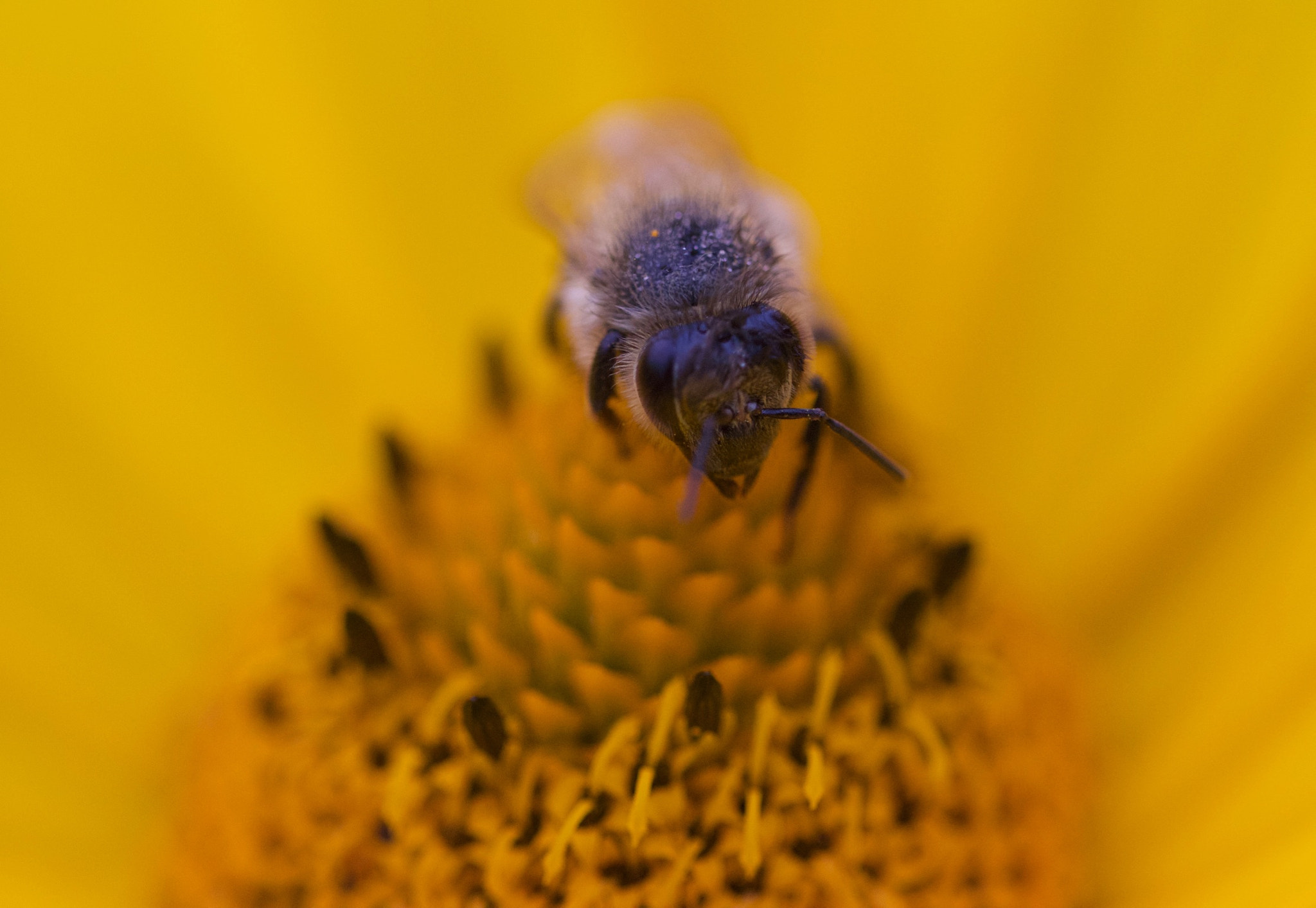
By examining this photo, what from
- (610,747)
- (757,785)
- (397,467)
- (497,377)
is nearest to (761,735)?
(757,785)

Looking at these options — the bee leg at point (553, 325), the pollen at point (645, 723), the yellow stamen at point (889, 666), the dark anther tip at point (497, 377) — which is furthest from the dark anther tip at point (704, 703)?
the dark anther tip at point (497, 377)

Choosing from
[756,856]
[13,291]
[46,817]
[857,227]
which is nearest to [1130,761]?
[756,856]

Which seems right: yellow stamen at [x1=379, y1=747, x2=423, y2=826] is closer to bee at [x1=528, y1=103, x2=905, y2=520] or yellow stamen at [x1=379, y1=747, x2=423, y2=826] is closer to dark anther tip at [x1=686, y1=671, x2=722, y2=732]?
dark anther tip at [x1=686, y1=671, x2=722, y2=732]

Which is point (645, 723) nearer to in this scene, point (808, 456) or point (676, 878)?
point (676, 878)

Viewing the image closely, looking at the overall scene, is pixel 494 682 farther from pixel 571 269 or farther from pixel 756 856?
pixel 571 269

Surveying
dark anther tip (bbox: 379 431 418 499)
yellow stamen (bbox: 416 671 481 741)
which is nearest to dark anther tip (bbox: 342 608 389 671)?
yellow stamen (bbox: 416 671 481 741)
